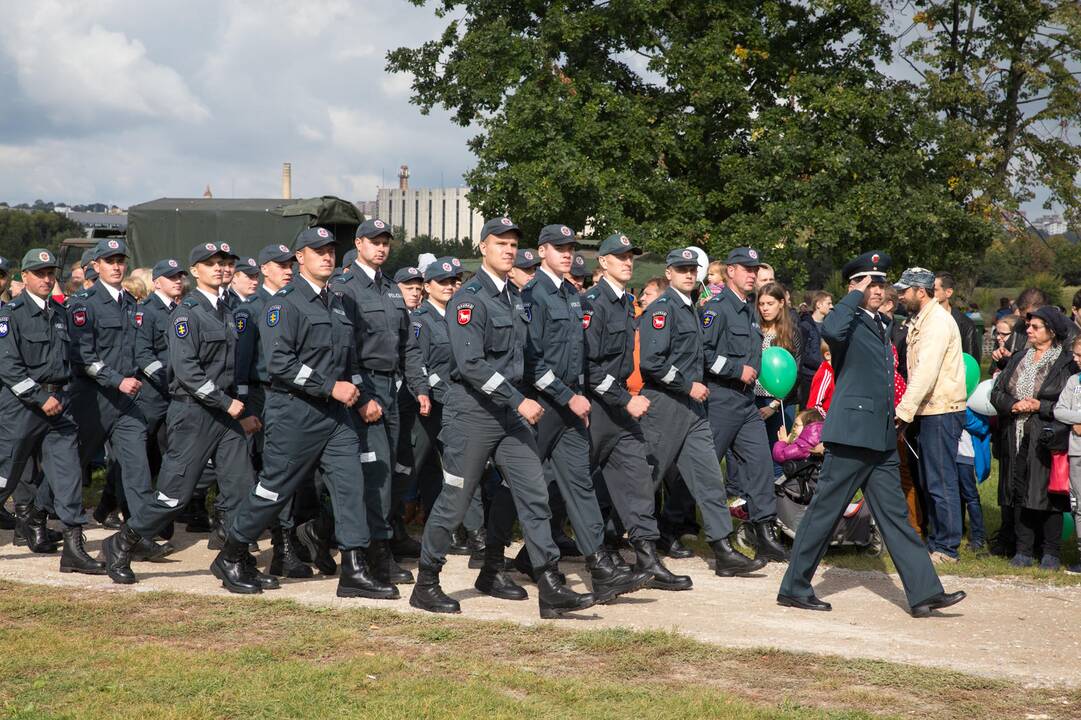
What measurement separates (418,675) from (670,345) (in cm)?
315

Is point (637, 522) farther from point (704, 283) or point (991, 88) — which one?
point (991, 88)

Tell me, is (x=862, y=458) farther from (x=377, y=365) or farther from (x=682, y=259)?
(x=377, y=365)

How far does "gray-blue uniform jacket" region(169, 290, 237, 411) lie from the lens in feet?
24.9

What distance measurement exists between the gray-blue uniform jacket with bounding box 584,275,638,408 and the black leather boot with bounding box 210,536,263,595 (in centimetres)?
238

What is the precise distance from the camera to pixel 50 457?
8.34m

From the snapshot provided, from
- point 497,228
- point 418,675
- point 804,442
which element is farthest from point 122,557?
point 804,442

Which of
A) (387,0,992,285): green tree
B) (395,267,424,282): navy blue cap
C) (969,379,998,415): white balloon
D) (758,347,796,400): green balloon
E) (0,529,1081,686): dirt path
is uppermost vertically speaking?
(387,0,992,285): green tree

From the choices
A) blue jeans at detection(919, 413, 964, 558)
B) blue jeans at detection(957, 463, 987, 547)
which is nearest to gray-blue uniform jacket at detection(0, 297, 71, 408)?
blue jeans at detection(919, 413, 964, 558)

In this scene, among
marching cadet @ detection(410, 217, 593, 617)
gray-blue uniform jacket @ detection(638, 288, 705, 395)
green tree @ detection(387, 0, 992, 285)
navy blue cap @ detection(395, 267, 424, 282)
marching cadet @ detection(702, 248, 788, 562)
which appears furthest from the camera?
green tree @ detection(387, 0, 992, 285)

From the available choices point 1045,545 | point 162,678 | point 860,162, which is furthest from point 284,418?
point 860,162

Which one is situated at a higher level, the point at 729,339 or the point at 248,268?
the point at 248,268

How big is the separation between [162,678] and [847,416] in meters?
4.03

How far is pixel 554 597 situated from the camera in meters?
6.81

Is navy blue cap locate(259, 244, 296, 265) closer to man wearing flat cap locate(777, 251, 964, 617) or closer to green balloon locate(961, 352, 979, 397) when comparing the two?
man wearing flat cap locate(777, 251, 964, 617)
